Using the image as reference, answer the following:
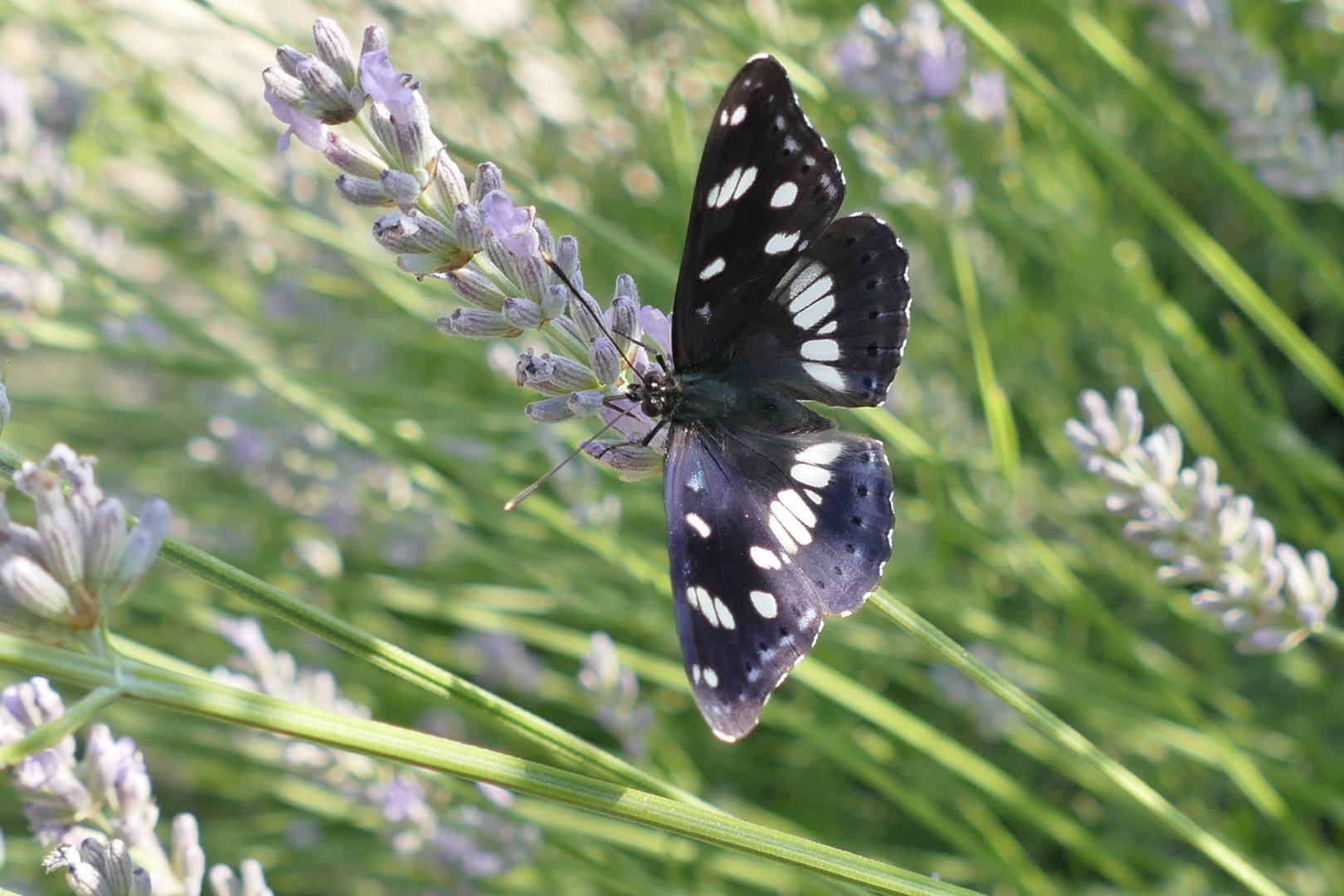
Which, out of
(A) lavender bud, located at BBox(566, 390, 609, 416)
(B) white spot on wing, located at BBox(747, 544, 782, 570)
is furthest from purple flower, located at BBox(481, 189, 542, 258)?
(B) white spot on wing, located at BBox(747, 544, 782, 570)

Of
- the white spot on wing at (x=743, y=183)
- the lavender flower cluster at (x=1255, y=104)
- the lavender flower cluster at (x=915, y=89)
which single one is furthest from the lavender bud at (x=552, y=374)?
the lavender flower cluster at (x=1255, y=104)

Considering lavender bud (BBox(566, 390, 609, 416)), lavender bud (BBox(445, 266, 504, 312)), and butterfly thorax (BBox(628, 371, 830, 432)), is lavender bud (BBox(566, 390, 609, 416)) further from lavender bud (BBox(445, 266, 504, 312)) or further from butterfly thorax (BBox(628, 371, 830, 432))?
butterfly thorax (BBox(628, 371, 830, 432))

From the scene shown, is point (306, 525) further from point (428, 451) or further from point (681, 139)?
point (681, 139)

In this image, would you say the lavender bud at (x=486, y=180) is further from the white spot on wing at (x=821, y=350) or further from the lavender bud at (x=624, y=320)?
the white spot on wing at (x=821, y=350)

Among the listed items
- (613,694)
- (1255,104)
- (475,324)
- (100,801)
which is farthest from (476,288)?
(1255,104)

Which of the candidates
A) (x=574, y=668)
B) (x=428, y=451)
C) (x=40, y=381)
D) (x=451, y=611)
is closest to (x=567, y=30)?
(x=428, y=451)

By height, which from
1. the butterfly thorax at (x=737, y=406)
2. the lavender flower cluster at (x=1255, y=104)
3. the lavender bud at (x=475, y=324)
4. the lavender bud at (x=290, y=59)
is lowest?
the butterfly thorax at (x=737, y=406)
